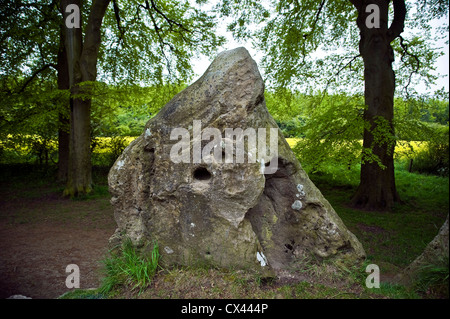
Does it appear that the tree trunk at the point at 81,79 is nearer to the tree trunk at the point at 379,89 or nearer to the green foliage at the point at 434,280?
the tree trunk at the point at 379,89

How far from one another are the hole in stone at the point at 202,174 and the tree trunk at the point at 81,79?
652 cm

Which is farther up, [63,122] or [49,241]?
[63,122]

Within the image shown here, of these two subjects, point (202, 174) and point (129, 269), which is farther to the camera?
point (202, 174)

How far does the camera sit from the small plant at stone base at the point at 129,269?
3496mm

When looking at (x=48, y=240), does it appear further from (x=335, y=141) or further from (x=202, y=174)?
(x=335, y=141)

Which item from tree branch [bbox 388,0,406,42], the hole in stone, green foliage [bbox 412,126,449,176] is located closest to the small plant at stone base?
the hole in stone

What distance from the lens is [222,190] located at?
11.6 feet

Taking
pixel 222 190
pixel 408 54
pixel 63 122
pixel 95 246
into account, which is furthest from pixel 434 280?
pixel 63 122

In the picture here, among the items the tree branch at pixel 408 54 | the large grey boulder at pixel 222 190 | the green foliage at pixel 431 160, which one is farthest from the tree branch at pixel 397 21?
the large grey boulder at pixel 222 190

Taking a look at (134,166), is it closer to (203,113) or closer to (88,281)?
(203,113)

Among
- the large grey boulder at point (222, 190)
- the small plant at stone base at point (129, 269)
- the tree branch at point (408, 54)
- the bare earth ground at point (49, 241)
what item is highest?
the tree branch at point (408, 54)

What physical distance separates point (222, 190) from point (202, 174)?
1.38ft
